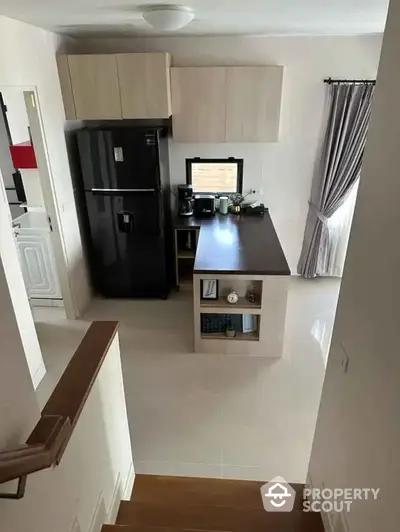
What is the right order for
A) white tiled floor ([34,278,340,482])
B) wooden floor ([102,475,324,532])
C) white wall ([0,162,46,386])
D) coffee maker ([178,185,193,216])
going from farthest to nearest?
coffee maker ([178,185,193,216]) → white wall ([0,162,46,386]) → white tiled floor ([34,278,340,482]) → wooden floor ([102,475,324,532])

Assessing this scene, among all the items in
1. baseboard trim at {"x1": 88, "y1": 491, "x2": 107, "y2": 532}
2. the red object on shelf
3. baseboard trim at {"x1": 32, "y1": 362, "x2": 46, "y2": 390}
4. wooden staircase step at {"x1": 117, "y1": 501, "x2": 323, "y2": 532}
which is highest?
the red object on shelf

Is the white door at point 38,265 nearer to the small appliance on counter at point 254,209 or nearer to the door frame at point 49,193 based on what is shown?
the door frame at point 49,193

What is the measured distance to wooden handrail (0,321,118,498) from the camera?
0.81 metres

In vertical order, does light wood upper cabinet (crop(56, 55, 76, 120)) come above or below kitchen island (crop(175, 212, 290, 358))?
above

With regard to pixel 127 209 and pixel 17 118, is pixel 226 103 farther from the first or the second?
pixel 17 118

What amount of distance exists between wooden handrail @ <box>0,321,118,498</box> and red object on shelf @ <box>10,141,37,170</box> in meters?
2.61

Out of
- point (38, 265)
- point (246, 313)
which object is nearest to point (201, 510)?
point (246, 313)

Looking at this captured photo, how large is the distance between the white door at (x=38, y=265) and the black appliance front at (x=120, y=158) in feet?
2.41

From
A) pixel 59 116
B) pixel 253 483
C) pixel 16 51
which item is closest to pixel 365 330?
pixel 253 483

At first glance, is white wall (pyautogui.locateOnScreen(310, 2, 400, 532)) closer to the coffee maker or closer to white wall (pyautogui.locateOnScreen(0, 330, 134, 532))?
white wall (pyautogui.locateOnScreen(0, 330, 134, 532))

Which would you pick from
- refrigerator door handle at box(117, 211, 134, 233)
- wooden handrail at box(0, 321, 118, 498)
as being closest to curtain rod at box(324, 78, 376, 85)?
refrigerator door handle at box(117, 211, 134, 233)

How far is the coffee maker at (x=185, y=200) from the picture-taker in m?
4.24

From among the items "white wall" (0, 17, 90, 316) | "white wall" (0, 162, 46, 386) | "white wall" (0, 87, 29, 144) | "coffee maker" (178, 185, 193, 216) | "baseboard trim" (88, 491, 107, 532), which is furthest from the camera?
"coffee maker" (178, 185, 193, 216)

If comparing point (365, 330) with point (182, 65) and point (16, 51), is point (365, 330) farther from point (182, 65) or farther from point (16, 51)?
point (182, 65)
